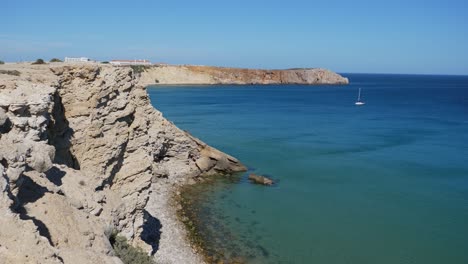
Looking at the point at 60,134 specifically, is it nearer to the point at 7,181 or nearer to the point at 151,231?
the point at 7,181

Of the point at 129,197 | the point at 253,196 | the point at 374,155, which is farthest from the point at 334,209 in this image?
the point at 374,155

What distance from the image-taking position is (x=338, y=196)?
31.8m

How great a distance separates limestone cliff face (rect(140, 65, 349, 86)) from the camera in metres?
155

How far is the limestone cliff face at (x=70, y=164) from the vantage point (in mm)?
9398

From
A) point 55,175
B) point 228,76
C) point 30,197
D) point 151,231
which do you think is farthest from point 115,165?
point 228,76

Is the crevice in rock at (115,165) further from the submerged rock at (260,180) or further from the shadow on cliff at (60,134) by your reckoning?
the submerged rock at (260,180)

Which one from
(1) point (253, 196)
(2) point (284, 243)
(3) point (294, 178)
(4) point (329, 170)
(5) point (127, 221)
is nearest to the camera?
(5) point (127, 221)

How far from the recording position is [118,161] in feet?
59.0

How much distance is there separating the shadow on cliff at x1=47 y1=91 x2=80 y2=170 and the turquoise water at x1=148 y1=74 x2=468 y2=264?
9.42 m

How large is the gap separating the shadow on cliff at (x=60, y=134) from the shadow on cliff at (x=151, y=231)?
568 cm

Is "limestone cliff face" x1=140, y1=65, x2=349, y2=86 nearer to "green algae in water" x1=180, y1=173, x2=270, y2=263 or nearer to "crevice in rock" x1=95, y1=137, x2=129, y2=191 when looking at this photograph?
"green algae in water" x1=180, y1=173, x2=270, y2=263

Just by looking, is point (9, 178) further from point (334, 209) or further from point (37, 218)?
point (334, 209)

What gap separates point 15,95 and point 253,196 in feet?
71.2

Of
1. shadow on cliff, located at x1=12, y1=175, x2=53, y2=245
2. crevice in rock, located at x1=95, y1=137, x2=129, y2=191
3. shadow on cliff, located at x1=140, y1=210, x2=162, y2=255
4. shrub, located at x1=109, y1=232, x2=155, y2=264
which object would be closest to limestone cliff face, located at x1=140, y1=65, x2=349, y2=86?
shadow on cliff, located at x1=140, y1=210, x2=162, y2=255
